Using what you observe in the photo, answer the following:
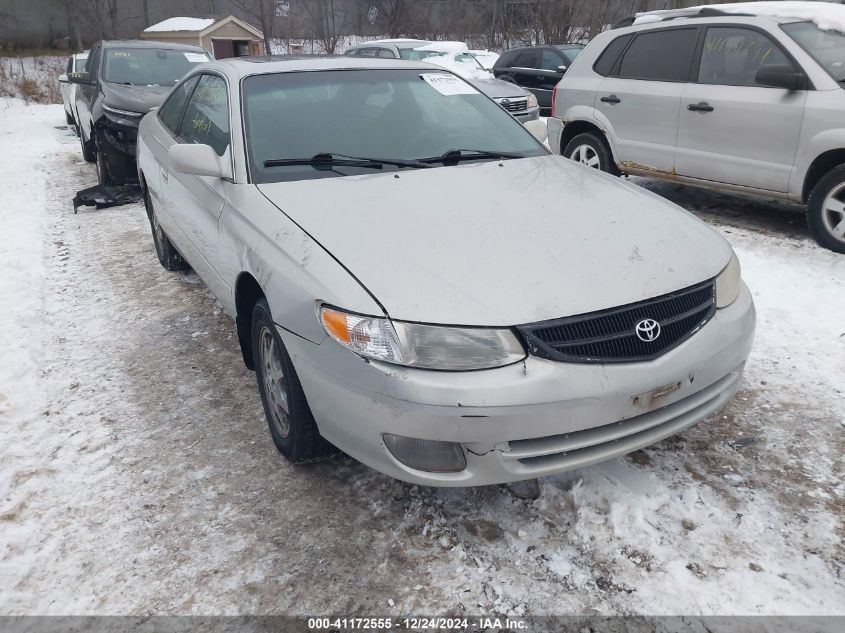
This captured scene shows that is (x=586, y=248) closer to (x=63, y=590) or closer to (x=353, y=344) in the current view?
(x=353, y=344)

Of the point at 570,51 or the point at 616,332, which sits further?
the point at 570,51

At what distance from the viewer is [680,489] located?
105 inches

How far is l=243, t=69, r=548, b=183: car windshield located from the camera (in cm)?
324

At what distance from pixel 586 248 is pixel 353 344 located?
0.98 meters

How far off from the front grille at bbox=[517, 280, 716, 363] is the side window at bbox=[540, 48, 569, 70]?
13044 mm

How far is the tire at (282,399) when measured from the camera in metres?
2.66

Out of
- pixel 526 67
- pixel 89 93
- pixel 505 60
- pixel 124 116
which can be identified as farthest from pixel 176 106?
pixel 505 60

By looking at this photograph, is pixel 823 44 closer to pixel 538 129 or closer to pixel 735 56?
pixel 735 56

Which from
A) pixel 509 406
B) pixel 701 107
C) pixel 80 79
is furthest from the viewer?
pixel 80 79

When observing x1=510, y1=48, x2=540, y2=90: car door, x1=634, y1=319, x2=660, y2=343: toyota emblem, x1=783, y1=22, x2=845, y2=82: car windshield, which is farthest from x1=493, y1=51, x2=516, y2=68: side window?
x1=634, y1=319, x2=660, y2=343: toyota emblem

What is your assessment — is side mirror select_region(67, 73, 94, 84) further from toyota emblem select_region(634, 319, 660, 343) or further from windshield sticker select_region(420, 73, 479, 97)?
toyota emblem select_region(634, 319, 660, 343)

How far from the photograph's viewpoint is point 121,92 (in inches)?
322

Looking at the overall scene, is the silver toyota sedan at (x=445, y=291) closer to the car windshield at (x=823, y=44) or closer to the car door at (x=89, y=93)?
the car windshield at (x=823, y=44)

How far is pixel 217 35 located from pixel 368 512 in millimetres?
28767
